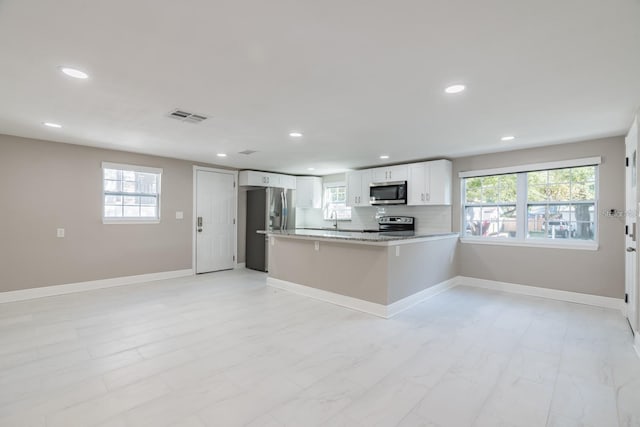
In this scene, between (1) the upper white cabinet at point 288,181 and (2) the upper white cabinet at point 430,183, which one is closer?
(2) the upper white cabinet at point 430,183

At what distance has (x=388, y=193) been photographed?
5.86 meters

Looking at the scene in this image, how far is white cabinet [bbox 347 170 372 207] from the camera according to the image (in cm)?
629

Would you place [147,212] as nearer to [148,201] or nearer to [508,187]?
[148,201]

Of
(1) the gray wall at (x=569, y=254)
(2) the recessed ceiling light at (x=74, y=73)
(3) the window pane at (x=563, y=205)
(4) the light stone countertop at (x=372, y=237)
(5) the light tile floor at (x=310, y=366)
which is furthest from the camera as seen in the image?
(3) the window pane at (x=563, y=205)

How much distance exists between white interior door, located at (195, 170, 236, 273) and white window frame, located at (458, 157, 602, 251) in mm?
4716

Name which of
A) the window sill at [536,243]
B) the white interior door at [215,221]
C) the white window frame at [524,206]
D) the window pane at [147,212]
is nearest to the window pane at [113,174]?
the window pane at [147,212]

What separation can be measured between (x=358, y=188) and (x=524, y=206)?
301 centimetres

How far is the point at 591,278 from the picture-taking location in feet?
13.5

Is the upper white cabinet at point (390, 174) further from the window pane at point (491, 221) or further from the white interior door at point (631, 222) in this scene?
the white interior door at point (631, 222)

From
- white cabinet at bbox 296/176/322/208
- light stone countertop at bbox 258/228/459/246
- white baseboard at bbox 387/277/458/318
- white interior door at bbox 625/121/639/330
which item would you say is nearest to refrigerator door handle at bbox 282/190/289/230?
white cabinet at bbox 296/176/322/208

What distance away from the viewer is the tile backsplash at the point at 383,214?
5555mm

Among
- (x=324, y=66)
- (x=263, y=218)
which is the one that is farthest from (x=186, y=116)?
(x=263, y=218)

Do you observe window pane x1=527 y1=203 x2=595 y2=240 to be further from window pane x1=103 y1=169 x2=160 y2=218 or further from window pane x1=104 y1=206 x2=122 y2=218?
window pane x1=104 y1=206 x2=122 y2=218

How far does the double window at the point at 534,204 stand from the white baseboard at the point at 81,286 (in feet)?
18.5
